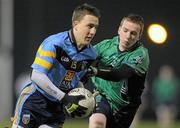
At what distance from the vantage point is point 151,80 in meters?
22.8

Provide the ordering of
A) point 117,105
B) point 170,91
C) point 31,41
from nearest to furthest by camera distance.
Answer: point 117,105, point 170,91, point 31,41

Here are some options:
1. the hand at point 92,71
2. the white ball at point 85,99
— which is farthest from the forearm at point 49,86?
the hand at point 92,71

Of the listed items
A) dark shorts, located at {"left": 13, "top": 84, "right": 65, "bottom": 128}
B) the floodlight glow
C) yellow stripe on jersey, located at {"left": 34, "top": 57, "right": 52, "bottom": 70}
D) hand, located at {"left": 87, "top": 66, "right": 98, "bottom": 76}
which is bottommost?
dark shorts, located at {"left": 13, "top": 84, "right": 65, "bottom": 128}

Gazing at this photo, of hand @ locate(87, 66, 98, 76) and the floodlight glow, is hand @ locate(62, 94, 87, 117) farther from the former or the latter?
the floodlight glow

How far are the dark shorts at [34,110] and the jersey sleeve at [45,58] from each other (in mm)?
382

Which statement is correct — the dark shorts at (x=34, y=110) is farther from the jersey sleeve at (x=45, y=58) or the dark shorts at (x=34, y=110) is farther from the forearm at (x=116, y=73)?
the forearm at (x=116, y=73)

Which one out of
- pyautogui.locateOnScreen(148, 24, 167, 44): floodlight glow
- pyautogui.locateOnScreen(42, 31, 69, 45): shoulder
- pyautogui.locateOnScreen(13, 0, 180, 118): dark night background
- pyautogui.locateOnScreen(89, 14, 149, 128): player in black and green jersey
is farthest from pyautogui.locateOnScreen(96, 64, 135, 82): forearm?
pyautogui.locateOnScreen(13, 0, 180, 118): dark night background

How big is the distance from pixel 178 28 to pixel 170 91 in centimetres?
287

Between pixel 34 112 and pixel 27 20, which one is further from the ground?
pixel 34 112

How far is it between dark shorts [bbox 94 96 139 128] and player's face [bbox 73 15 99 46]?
4.42 feet

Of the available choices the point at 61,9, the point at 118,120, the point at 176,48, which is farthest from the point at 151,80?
the point at 118,120

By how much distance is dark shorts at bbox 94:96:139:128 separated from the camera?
9719mm

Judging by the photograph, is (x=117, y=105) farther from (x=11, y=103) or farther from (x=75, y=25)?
(x=11, y=103)

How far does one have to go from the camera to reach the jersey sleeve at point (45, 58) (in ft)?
27.4
